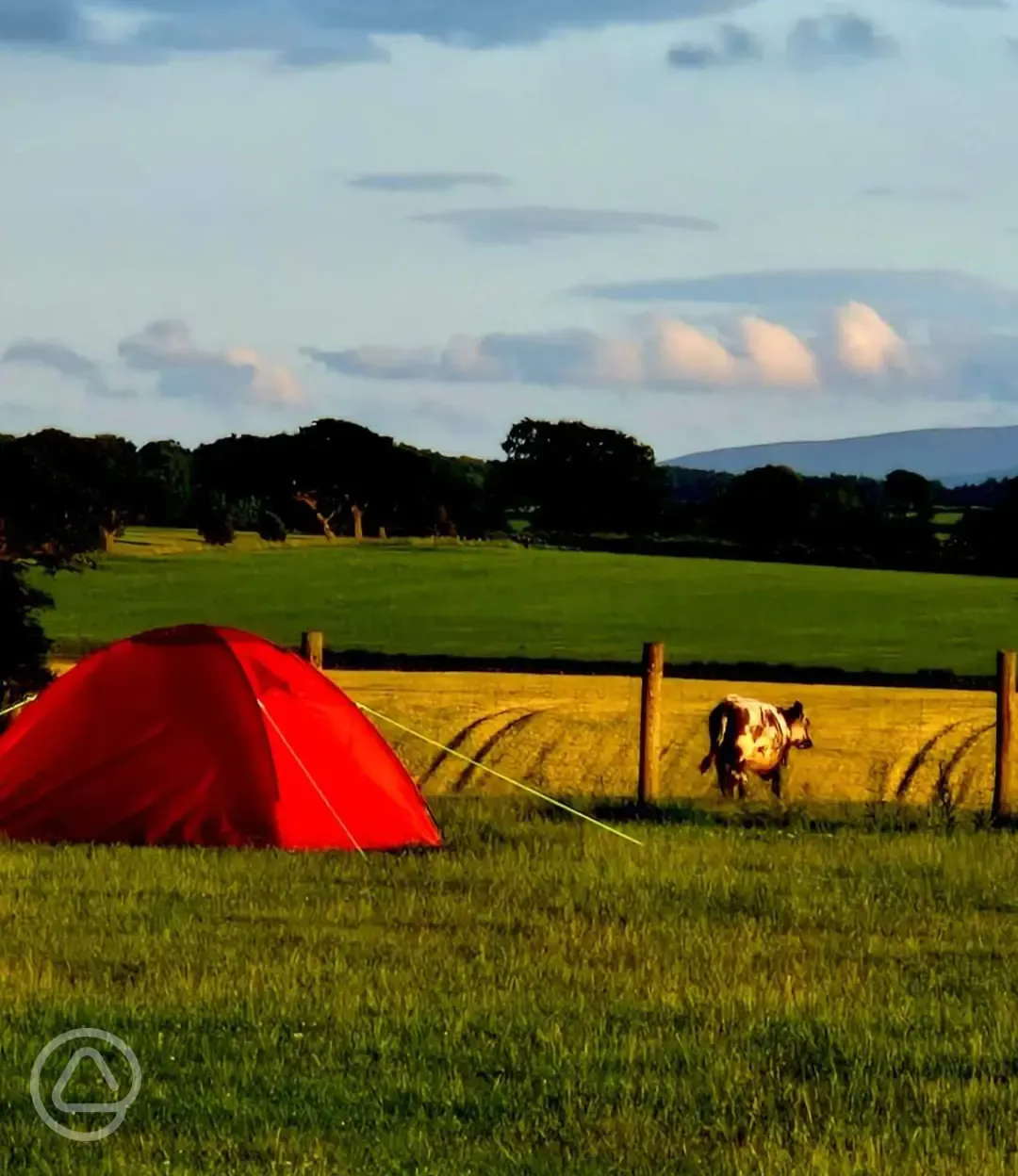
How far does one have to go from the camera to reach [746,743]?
25.4m

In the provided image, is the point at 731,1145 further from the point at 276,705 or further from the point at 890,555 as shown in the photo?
the point at 890,555

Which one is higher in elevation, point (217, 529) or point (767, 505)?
point (767, 505)

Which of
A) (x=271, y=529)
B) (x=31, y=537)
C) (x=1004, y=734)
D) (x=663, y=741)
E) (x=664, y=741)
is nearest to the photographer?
(x=1004, y=734)

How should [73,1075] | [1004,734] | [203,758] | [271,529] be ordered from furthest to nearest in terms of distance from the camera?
[271,529], [1004,734], [203,758], [73,1075]

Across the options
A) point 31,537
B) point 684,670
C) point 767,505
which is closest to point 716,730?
point 31,537

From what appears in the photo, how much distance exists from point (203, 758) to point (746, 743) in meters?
9.10

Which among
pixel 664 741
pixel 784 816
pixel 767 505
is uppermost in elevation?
pixel 767 505

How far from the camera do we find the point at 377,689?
43.8m

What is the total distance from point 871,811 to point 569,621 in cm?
4999

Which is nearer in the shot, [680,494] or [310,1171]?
[310,1171]

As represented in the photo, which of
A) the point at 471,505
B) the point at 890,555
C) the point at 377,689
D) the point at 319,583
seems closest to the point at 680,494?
the point at 471,505

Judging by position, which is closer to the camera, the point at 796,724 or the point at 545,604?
the point at 796,724

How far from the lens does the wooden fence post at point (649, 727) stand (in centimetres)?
2228

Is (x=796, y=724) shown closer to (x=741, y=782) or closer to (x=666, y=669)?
(x=741, y=782)
